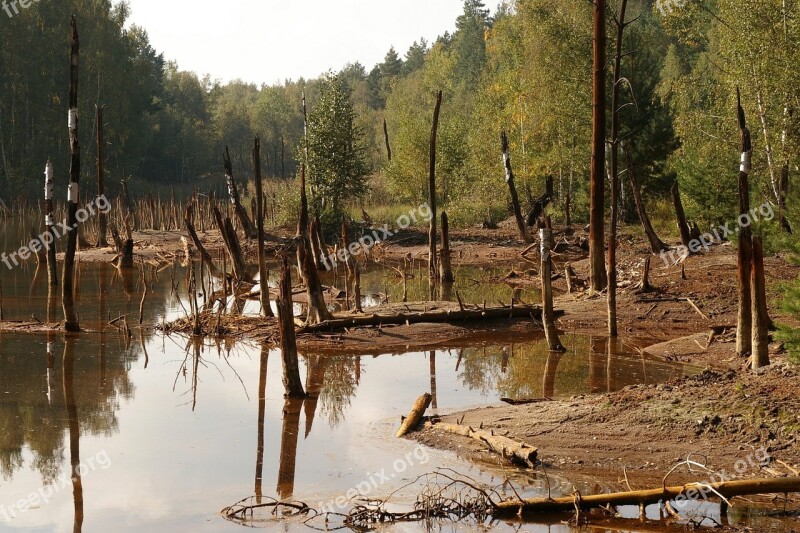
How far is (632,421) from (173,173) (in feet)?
223

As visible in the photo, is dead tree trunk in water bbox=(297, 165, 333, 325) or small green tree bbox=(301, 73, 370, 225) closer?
dead tree trunk in water bbox=(297, 165, 333, 325)

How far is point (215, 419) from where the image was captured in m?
13.3

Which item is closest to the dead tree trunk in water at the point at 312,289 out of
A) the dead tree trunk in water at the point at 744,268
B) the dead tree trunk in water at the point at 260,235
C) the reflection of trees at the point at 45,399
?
the dead tree trunk in water at the point at 260,235

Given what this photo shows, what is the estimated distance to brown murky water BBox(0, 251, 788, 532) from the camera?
32.3 feet

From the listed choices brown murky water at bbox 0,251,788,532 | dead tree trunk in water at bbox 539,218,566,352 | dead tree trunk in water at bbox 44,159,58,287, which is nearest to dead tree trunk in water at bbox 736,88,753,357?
brown murky water at bbox 0,251,788,532

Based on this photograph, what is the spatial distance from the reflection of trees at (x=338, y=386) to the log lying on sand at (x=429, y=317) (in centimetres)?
121

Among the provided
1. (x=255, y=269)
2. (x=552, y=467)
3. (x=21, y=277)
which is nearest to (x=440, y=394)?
(x=552, y=467)

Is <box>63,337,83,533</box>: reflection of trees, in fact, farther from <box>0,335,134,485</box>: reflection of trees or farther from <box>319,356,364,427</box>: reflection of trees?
<box>319,356,364,427</box>: reflection of trees

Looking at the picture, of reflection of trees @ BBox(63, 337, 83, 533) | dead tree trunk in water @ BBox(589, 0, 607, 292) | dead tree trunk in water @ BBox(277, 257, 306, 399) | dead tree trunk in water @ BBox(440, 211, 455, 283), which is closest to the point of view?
reflection of trees @ BBox(63, 337, 83, 533)

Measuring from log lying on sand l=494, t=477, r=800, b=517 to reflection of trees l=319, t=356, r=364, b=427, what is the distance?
4.34 m

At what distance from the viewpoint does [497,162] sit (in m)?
44.7

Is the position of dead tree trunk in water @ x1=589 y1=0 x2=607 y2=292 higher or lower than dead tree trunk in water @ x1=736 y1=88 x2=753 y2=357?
higher

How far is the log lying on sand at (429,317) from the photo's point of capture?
18.7 meters

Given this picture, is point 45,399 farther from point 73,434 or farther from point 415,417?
point 415,417
